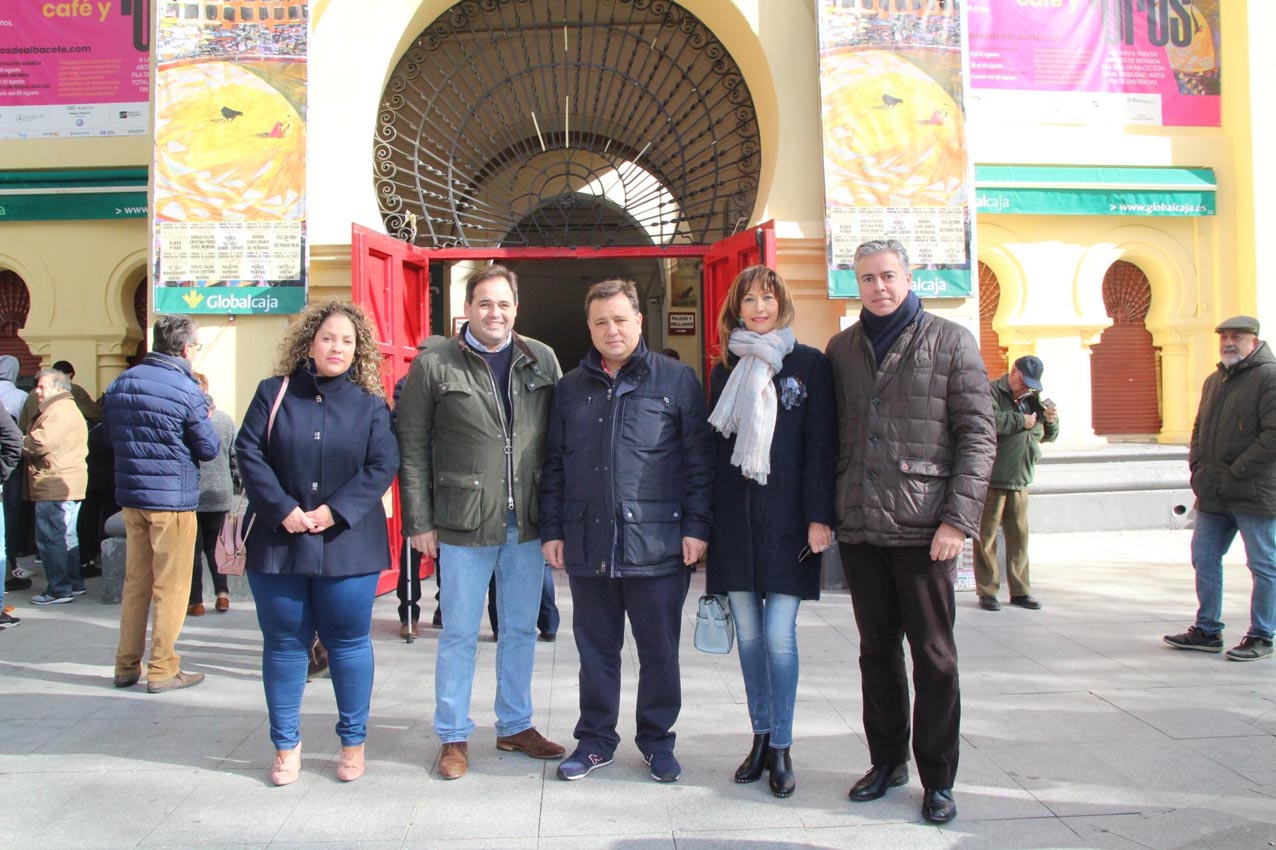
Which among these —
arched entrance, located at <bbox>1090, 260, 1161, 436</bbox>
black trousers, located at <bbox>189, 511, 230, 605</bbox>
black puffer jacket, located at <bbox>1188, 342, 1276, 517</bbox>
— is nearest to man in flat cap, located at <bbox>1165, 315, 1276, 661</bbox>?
black puffer jacket, located at <bbox>1188, 342, 1276, 517</bbox>

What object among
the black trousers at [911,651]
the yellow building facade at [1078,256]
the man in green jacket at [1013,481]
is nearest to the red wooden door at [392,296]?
the yellow building facade at [1078,256]

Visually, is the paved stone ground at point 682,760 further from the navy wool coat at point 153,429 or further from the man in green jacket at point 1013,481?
the navy wool coat at point 153,429

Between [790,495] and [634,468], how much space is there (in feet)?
1.95

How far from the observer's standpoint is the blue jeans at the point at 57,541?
678cm

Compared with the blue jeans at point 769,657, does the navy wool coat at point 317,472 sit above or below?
above

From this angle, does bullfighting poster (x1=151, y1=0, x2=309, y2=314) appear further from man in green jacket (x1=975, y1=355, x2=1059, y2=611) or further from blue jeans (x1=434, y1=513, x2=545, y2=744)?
man in green jacket (x1=975, y1=355, x2=1059, y2=611)

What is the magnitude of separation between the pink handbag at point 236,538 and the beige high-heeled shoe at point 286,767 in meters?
0.77

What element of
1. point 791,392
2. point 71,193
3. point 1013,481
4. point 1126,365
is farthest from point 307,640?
point 1126,365

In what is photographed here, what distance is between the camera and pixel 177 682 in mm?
4668

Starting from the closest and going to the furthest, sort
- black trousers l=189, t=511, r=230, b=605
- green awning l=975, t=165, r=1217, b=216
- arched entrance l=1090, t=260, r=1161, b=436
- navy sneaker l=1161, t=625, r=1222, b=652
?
navy sneaker l=1161, t=625, r=1222, b=652 → black trousers l=189, t=511, r=230, b=605 → green awning l=975, t=165, r=1217, b=216 → arched entrance l=1090, t=260, r=1161, b=436

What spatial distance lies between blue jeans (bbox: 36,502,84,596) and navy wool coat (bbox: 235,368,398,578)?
14.4 feet

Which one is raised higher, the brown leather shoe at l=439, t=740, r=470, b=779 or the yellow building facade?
the yellow building facade

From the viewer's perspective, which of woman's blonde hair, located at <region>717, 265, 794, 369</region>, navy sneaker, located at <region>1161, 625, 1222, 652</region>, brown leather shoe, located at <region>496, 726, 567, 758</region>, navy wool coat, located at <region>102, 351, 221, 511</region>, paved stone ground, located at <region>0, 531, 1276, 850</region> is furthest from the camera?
navy sneaker, located at <region>1161, 625, 1222, 652</region>

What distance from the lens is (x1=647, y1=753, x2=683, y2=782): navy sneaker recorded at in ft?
11.2
